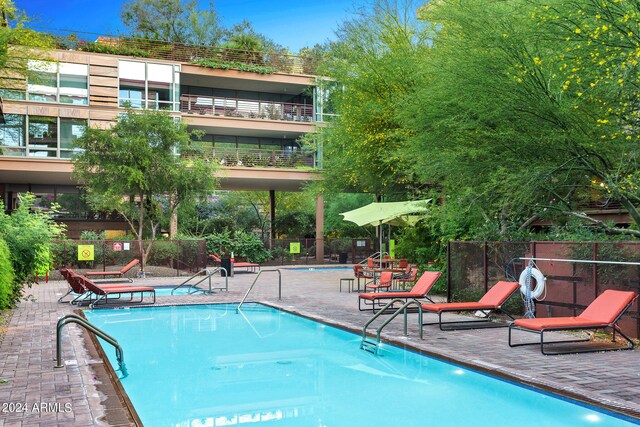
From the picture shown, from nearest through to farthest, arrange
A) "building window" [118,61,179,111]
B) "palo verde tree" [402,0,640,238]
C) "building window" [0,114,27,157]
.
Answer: "palo verde tree" [402,0,640,238] → "building window" [0,114,27,157] → "building window" [118,61,179,111]

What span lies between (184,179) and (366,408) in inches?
788

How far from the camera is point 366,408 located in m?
6.93

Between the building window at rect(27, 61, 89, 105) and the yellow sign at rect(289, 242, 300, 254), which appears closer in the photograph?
the building window at rect(27, 61, 89, 105)

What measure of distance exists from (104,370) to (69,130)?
2528 cm

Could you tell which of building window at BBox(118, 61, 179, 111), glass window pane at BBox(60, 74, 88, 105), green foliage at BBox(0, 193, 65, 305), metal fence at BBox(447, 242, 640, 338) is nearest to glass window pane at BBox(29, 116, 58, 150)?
glass window pane at BBox(60, 74, 88, 105)

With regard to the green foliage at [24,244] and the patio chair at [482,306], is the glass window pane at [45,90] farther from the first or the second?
the patio chair at [482,306]

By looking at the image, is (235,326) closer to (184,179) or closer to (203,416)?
(203,416)

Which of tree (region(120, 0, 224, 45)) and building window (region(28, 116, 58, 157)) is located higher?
tree (region(120, 0, 224, 45))

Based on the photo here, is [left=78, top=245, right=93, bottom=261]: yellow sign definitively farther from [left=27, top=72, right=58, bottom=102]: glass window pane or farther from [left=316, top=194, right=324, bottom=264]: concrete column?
[left=316, top=194, right=324, bottom=264]: concrete column

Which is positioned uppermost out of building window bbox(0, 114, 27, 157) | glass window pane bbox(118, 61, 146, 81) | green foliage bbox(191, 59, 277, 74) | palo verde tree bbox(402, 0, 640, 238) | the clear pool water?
green foliage bbox(191, 59, 277, 74)

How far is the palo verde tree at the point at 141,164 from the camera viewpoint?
2448cm

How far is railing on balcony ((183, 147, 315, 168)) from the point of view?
32.8m

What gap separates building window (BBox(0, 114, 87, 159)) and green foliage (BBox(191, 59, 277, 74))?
7862 mm

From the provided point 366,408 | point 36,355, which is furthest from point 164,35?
point 366,408
